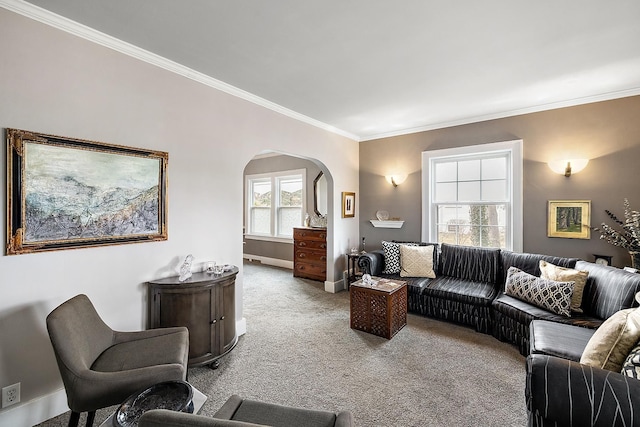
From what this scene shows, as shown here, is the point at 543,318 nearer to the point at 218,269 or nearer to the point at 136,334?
the point at 218,269

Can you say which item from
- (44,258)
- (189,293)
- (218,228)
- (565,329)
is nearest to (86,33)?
(44,258)

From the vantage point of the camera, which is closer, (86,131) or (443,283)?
(86,131)

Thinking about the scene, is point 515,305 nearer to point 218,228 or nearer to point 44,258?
point 218,228

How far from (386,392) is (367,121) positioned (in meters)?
3.51

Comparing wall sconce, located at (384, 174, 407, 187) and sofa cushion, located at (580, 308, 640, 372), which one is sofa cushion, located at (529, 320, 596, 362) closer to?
sofa cushion, located at (580, 308, 640, 372)

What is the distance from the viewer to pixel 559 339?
2.17 meters

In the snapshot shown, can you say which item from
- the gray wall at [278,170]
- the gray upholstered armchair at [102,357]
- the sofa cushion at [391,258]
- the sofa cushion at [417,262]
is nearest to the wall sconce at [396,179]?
the sofa cushion at [391,258]

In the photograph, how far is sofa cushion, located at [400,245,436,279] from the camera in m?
4.07

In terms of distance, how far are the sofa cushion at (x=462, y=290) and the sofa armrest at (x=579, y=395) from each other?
6.15 feet

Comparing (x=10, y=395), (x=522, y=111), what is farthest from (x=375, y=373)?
(x=522, y=111)

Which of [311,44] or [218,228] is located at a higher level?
[311,44]

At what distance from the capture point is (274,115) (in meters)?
3.73

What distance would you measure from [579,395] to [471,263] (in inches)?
105

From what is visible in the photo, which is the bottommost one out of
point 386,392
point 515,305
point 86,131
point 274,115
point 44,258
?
point 386,392
